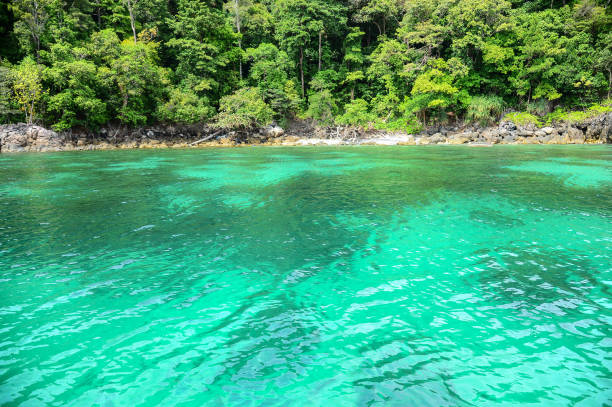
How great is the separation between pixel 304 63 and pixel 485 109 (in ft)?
65.1

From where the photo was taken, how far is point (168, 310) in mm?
3664

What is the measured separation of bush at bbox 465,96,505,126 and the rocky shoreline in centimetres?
84

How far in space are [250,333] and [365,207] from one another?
561 centimetres

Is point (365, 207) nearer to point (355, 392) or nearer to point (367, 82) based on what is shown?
point (355, 392)

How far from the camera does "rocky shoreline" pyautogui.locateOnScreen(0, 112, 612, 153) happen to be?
1038 inches

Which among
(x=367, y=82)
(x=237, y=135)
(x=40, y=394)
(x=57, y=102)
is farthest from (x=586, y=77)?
(x=57, y=102)

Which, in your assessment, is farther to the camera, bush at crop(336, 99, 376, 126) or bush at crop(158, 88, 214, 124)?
bush at crop(336, 99, 376, 126)

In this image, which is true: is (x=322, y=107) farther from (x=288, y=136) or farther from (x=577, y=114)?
(x=577, y=114)

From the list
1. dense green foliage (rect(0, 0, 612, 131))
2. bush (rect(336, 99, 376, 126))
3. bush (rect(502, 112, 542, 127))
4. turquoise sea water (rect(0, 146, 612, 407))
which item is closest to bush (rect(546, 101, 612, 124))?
dense green foliage (rect(0, 0, 612, 131))

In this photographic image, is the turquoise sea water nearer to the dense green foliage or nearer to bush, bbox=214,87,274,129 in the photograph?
bush, bbox=214,87,274,129

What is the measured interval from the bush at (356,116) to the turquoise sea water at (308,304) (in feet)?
90.6

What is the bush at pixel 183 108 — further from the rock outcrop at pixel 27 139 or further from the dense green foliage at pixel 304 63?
the rock outcrop at pixel 27 139

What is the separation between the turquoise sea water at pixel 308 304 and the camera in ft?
8.38

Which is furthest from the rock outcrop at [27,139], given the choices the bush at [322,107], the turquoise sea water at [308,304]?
the turquoise sea water at [308,304]
